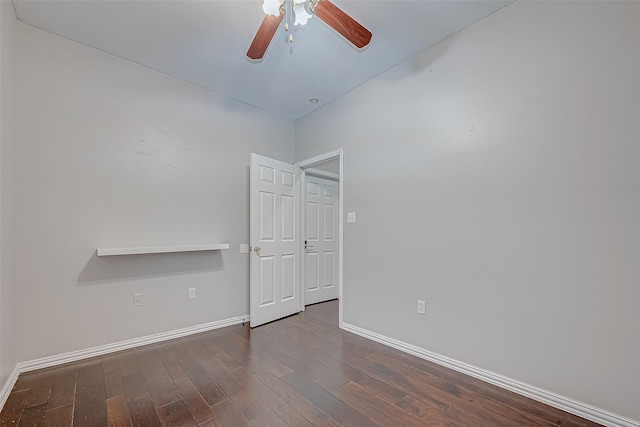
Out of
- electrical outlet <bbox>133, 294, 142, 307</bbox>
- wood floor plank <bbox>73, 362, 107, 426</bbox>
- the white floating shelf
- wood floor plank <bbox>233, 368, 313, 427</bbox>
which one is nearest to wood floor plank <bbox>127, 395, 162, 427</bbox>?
wood floor plank <bbox>73, 362, 107, 426</bbox>

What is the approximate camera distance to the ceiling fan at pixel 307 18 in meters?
1.64

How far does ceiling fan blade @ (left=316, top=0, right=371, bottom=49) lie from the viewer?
1.68 metres

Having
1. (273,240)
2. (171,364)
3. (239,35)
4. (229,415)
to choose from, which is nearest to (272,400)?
(229,415)

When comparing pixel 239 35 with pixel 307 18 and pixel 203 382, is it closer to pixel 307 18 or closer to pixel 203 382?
pixel 307 18

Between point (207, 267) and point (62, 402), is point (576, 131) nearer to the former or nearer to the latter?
point (207, 267)

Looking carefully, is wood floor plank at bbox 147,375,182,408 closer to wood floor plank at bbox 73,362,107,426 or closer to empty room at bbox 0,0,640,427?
empty room at bbox 0,0,640,427

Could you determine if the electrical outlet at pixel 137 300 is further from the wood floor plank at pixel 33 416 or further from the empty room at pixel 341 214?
the wood floor plank at pixel 33 416

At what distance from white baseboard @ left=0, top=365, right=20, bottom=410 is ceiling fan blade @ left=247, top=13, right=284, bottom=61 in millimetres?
2826

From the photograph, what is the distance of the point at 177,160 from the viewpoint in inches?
119

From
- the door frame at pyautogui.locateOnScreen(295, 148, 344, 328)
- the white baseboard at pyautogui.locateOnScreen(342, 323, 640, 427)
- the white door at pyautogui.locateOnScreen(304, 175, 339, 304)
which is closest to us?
the white baseboard at pyautogui.locateOnScreen(342, 323, 640, 427)

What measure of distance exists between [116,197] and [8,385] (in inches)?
60.5

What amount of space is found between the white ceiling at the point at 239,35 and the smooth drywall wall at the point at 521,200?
0.87 ft

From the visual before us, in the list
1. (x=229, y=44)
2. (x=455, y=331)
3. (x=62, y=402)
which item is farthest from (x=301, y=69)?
(x=62, y=402)

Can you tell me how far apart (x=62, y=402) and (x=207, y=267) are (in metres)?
1.56
